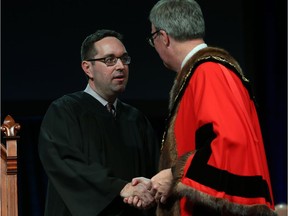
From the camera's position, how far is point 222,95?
2549 mm

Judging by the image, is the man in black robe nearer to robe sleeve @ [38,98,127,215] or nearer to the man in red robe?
robe sleeve @ [38,98,127,215]

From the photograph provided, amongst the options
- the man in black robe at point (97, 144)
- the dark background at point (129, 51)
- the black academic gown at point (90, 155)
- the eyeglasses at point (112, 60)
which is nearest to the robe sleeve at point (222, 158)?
the man in black robe at point (97, 144)

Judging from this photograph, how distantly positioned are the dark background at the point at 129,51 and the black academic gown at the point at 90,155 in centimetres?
105

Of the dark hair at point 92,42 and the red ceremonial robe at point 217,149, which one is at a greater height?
the dark hair at point 92,42

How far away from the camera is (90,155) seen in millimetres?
3166

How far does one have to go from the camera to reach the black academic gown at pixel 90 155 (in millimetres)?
3066

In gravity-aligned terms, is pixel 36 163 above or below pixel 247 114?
below

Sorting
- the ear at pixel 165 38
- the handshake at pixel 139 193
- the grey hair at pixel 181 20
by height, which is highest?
the grey hair at pixel 181 20

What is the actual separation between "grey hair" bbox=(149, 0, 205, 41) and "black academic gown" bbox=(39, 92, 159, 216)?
66 cm

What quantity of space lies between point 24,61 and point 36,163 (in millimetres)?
637

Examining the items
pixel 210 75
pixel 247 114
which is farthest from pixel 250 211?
pixel 210 75

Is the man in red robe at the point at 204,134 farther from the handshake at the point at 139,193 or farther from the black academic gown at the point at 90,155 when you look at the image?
the black academic gown at the point at 90,155

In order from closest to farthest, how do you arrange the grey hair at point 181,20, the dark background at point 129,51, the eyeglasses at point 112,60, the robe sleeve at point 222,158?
the robe sleeve at point 222,158 < the grey hair at point 181,20 < the eyeglasses at point 112,60 < the dark background at point 129,51

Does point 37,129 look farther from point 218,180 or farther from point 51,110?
point 218,180
